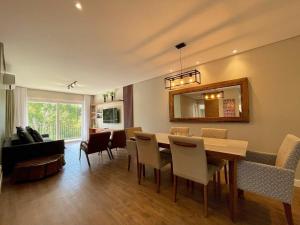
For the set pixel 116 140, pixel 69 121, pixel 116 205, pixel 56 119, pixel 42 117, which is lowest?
pixel 116 205

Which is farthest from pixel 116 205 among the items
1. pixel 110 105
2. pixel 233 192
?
pixel 110 105

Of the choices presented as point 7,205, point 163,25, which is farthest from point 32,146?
point 163,25

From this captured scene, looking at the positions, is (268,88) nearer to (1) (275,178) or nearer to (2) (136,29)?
(1) (275,178)

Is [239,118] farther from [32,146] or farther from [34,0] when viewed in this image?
[32,146]

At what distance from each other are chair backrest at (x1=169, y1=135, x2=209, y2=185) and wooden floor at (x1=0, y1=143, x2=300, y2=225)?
1.51 feet

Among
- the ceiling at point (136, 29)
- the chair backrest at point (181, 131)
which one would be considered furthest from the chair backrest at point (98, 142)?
the chair backrest at point (181, 131)

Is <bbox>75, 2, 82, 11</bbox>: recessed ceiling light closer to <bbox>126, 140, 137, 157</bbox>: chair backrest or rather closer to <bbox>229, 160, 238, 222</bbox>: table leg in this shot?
<bbox>126, 140, 137, 157</bbox>: chair backrest

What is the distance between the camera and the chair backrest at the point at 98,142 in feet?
13.1

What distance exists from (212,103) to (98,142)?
3.07 meters

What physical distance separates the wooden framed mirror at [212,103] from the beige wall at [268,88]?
0.13 metres

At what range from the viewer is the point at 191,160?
6.64ft

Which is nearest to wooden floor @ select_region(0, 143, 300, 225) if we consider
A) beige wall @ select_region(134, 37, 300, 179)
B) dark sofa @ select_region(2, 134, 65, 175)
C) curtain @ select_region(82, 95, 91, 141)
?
dark sofa @ select_region(2, 134, 65, 175)

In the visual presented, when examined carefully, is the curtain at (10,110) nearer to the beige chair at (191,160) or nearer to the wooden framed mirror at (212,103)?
the wooden framed mirror at (212,103)

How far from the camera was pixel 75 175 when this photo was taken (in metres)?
3.36
